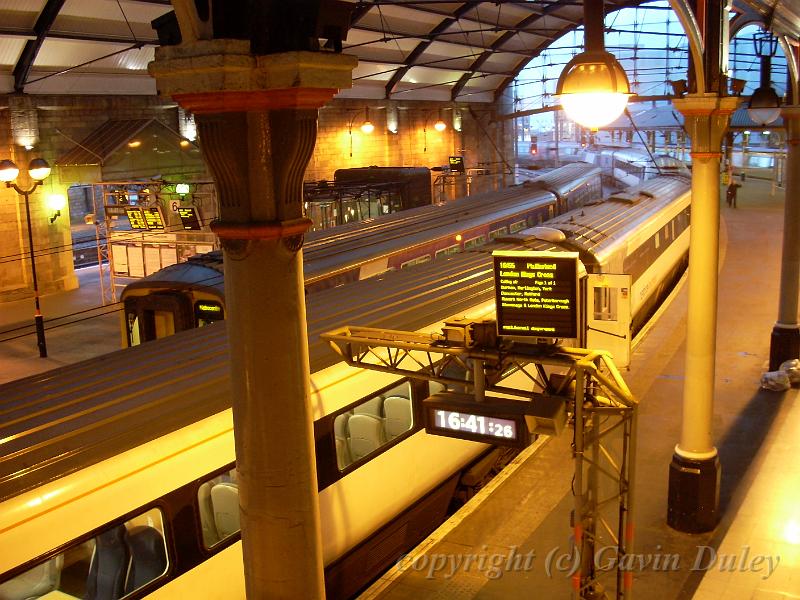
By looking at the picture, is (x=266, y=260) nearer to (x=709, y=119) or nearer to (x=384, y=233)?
(x=709, y=119)

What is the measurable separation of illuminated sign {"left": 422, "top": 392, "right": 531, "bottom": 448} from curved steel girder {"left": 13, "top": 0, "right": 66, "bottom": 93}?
56.7 feet

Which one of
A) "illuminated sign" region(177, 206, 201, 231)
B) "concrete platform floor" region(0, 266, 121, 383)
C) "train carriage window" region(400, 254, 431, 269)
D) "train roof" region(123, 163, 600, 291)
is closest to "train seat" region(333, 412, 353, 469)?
"train roof" region(123, 163, 600, 291)

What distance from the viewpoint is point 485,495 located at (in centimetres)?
964

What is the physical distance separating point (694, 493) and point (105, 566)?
5.92 meters

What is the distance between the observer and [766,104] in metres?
12.4

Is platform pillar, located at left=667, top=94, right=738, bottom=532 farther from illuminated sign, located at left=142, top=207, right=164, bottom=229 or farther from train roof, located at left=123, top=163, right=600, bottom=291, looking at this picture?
illuminated sign, located at left=142, top=207, right=164, bottom=229

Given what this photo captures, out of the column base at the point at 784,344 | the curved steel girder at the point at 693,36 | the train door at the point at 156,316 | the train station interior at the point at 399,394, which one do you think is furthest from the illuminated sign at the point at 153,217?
the curved steel girder at the point at 693,36

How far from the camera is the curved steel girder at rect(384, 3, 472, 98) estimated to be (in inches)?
1204

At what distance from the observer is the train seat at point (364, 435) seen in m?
8.11

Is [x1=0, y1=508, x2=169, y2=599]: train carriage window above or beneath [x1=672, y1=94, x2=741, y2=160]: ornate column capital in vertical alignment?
beneath

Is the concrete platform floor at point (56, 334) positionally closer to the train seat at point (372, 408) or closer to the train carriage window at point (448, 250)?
the train carriage window at point (448, 250)

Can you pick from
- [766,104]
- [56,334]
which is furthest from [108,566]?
[56,334]

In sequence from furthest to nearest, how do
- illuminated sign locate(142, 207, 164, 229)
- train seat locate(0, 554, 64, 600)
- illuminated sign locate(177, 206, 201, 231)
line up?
illuminated sign locate(177, 206, 201, 231), illuminated sign locate(142, 207, 164, 229), train seat locate(0, 554, 64, 600)

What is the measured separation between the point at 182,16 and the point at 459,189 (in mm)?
37955
